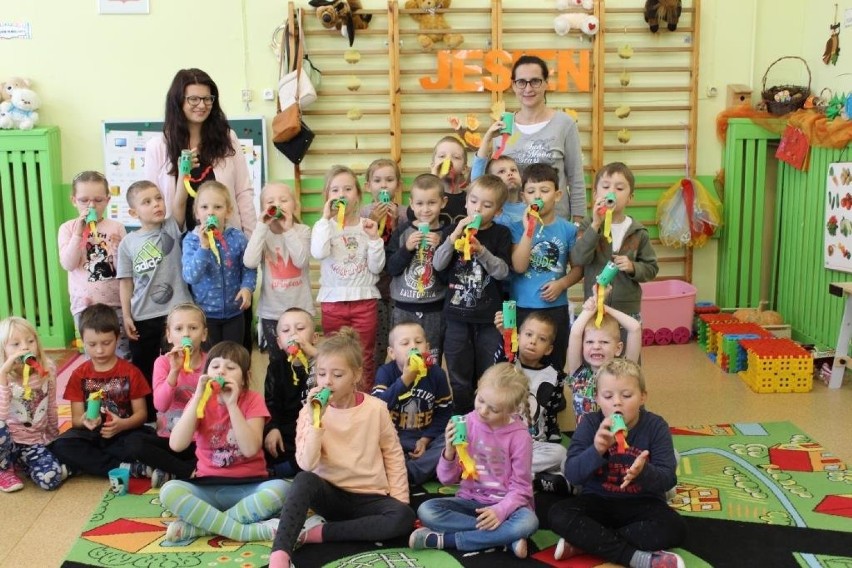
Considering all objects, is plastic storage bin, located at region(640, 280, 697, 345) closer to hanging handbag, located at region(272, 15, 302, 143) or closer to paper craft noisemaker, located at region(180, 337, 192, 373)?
hanging handbag, located at region(272, 15, 302, 143)

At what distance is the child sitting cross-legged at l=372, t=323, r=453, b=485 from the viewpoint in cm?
362

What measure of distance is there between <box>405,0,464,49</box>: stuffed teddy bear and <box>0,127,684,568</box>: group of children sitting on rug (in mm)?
1850

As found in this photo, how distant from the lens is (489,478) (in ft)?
10.4

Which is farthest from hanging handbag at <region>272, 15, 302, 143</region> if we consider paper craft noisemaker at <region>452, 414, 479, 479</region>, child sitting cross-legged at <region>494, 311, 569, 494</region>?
paper craft noisemaker at <region>452, 414, 479, 479</region>

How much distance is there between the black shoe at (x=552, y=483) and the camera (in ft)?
11.7

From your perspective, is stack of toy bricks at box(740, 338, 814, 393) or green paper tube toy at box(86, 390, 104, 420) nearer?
green paper tube toy at box(86, 390, 104, 420)

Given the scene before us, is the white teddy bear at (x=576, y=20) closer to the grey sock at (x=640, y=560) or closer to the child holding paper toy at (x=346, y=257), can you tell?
the child holding paper toy at (x=346, y=257)

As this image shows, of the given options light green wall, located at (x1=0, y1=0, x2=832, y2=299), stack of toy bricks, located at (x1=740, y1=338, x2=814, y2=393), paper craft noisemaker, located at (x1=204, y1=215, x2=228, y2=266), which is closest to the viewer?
paper craft noisemaker, located at (x1=204, y1=215, x2=228, y2=266)

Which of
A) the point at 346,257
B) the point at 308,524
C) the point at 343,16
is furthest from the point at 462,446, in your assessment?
the point at 343,16

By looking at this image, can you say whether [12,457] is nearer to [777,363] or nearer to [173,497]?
[173,497]

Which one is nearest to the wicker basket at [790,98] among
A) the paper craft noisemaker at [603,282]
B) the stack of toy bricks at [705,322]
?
the stack of toy bricks at [705,322]

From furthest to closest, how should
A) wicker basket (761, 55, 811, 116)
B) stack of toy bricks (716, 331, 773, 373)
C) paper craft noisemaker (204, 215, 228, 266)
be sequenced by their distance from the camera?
1. wicker basket (761, 55, 811, 116)
2. stack of toy bricks (716, 331, 773, 373)
3. paper craft noisemaker (204, 215, 228, 266)

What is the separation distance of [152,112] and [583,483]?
13.3 ft

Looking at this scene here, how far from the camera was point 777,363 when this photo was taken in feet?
15.7
